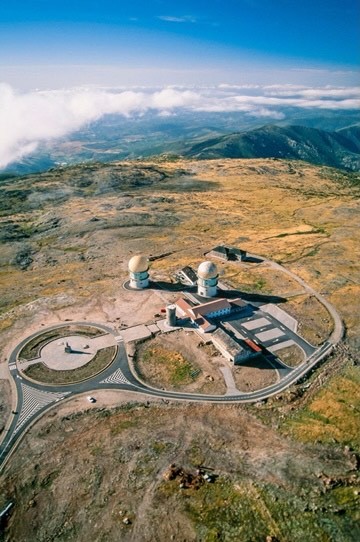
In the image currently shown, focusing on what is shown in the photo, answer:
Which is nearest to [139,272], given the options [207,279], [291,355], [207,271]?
[207,279]

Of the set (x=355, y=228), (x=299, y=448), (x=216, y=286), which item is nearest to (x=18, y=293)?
(x=216, y=286)

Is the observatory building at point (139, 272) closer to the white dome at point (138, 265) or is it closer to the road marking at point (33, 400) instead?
the white dome at point (138, 265)

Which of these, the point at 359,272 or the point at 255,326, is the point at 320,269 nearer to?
the point at 359,272

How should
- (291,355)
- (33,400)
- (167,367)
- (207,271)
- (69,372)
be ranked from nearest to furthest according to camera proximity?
(33,400), (69,372), (167,367), (291,355), (207,271)

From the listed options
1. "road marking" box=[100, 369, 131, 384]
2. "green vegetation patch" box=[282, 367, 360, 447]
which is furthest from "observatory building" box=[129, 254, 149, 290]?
"green vegetation patch" box=[282, 367, 360, 447]

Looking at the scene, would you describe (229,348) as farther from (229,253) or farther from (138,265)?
(229,253)

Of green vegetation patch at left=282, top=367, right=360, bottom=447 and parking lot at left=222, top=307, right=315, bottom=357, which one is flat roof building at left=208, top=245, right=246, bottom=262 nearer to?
parking lot at left=222, top=307, right=315, bottom=357
